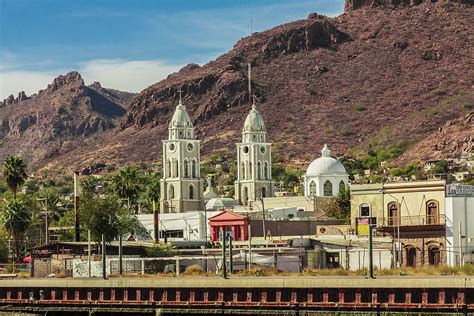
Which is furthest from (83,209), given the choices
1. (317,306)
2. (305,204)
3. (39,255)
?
(317,306)

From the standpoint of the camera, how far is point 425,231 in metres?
84.7

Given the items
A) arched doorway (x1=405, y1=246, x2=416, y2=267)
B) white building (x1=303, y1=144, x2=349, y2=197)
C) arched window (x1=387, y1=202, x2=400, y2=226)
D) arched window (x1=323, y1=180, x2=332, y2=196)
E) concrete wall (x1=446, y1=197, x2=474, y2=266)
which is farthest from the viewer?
arched window (x1=323, y1=180, x2=332, y2=196)

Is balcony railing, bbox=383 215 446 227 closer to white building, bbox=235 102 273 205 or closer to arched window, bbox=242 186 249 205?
arched window, bbox=242 186 249 205

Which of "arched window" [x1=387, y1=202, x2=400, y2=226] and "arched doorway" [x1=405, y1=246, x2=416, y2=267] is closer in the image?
"arched doorway" [x1=405, y1=246, x2=416, y2=267]

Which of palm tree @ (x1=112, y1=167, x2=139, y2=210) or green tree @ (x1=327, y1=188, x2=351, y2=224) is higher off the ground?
palm tree @ (x1=112, y1=167, x2=139, y2=210)

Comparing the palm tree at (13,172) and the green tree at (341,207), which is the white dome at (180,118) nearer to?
the green tree at (341,207)

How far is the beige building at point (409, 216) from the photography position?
8412 centimetres

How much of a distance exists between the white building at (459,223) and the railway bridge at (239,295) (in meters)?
25.0

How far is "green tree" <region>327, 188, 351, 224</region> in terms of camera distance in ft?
398

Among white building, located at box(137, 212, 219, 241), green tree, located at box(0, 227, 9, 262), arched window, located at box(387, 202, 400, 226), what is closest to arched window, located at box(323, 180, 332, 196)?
white building, located at box(137, 212, 219, 241)

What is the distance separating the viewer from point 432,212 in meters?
86.4

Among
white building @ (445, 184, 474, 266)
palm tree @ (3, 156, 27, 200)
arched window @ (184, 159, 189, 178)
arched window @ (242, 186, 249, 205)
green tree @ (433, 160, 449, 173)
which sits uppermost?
green tree @ (433, 160, 449, 173)

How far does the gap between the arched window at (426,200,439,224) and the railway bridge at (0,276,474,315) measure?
26.7 metres

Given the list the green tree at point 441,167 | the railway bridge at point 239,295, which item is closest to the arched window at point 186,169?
the green tree at point 441,167
